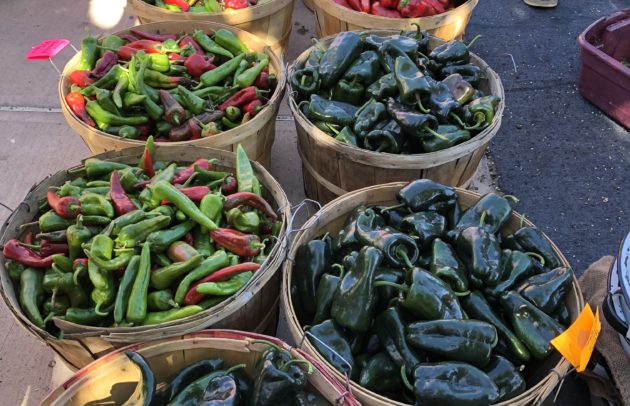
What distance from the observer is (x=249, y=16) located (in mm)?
4109

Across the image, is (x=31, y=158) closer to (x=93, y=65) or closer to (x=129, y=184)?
(x=93, y=65)

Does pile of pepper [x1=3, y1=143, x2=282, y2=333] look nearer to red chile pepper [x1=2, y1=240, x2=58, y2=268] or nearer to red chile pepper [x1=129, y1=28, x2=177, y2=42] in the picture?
red chile pepper [x1=2, y1=240, x2=58, y2=268]

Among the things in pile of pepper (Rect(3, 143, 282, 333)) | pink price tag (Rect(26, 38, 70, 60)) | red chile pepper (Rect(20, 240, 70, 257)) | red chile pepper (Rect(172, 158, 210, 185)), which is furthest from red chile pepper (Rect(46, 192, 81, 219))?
pink price tag (Rect(26, 38, 70, 60))

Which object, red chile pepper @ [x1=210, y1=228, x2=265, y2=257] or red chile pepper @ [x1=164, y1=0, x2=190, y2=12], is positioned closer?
red chile pepper @ [x1=210, y1=228, x2=265, y2=257]

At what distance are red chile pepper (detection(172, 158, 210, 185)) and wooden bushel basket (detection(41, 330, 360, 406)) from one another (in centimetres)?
90

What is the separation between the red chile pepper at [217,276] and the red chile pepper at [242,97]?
136 centimetres

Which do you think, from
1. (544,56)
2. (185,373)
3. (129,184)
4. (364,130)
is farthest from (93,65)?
(544,56)

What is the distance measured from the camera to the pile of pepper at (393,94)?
3014 millimetres

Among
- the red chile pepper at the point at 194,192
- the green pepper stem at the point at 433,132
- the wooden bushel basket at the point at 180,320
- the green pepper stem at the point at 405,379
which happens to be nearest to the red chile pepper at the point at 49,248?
the wooden bushel basket at the point at 180,320

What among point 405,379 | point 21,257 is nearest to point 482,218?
point 405,379

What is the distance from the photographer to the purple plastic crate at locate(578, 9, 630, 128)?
442 cm

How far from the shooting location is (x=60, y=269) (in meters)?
2.43

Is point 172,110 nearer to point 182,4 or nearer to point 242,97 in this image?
point 242,97

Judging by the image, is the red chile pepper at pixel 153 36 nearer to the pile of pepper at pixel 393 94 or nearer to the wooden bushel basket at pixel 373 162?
the pile of pepper at pixel 393 94
